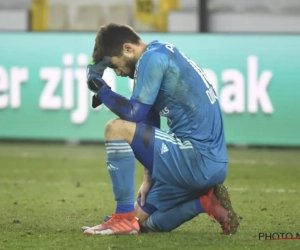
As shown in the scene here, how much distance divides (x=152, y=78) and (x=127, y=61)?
0.29m

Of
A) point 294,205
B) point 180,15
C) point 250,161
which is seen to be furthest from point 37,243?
point 180,15

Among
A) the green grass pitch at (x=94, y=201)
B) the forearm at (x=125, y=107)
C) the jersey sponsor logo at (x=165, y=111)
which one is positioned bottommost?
the green grass pitch at (x=94, y=201)

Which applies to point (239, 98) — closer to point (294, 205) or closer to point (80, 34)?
point (80, 34)

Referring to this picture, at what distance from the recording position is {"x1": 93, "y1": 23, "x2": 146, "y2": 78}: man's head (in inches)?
256

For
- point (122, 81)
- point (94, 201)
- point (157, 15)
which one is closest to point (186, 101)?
point (94, 201)

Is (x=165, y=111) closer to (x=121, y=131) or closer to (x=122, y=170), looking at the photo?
(x=121, y=131)

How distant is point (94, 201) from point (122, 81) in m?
4.59

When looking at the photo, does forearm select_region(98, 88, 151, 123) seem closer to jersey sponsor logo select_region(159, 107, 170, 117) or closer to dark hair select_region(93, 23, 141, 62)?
jersey sponsor logo select_region(159, 107, 170, 117)

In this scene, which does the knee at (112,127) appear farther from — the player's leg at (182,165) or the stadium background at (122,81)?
the stadium background at (122,81)

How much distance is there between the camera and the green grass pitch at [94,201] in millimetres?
6320

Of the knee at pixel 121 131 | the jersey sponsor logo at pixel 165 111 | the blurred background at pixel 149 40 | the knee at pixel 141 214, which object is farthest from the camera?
the blurred background at pixel 149 40

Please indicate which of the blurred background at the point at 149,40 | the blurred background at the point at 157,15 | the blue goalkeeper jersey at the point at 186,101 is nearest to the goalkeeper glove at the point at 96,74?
the blue goalkeeper jersey at the point at 186,101

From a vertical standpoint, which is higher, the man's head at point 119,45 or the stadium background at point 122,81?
the man's head at point 119,45

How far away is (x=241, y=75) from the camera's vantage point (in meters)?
13.0
